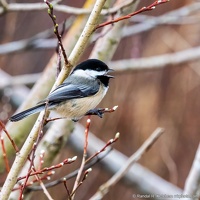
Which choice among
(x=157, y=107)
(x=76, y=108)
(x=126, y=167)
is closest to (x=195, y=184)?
(x=126, y=167)

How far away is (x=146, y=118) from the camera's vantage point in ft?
13.9

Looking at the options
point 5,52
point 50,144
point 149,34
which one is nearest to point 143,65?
point 5,52

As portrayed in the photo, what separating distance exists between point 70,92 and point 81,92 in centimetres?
7

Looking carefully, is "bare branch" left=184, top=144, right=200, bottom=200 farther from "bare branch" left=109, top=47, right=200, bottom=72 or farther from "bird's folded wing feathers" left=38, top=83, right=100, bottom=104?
"bare branch" left=109, top=47, right=200, bottom=72

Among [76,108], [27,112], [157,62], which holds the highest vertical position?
[27,112]

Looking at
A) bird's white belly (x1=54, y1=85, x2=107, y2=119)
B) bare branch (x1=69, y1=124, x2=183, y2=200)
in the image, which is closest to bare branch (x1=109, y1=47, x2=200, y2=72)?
bare branch (x1=69, y1=124, x2=183, y2=200)

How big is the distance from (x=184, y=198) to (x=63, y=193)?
189cm

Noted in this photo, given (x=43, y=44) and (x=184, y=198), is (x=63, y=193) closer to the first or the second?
(x=43, y=44)

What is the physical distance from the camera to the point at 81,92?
185 cm

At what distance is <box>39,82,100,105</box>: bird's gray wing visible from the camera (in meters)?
1.66

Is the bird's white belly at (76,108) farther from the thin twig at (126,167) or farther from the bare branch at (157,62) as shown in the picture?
the bare branch at (157,62)

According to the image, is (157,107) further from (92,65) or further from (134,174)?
(92,65)

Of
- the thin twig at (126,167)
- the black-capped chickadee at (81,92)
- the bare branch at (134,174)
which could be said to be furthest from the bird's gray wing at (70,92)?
the bare branch at (134,174)

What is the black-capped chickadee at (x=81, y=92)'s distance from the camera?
1.73 m
